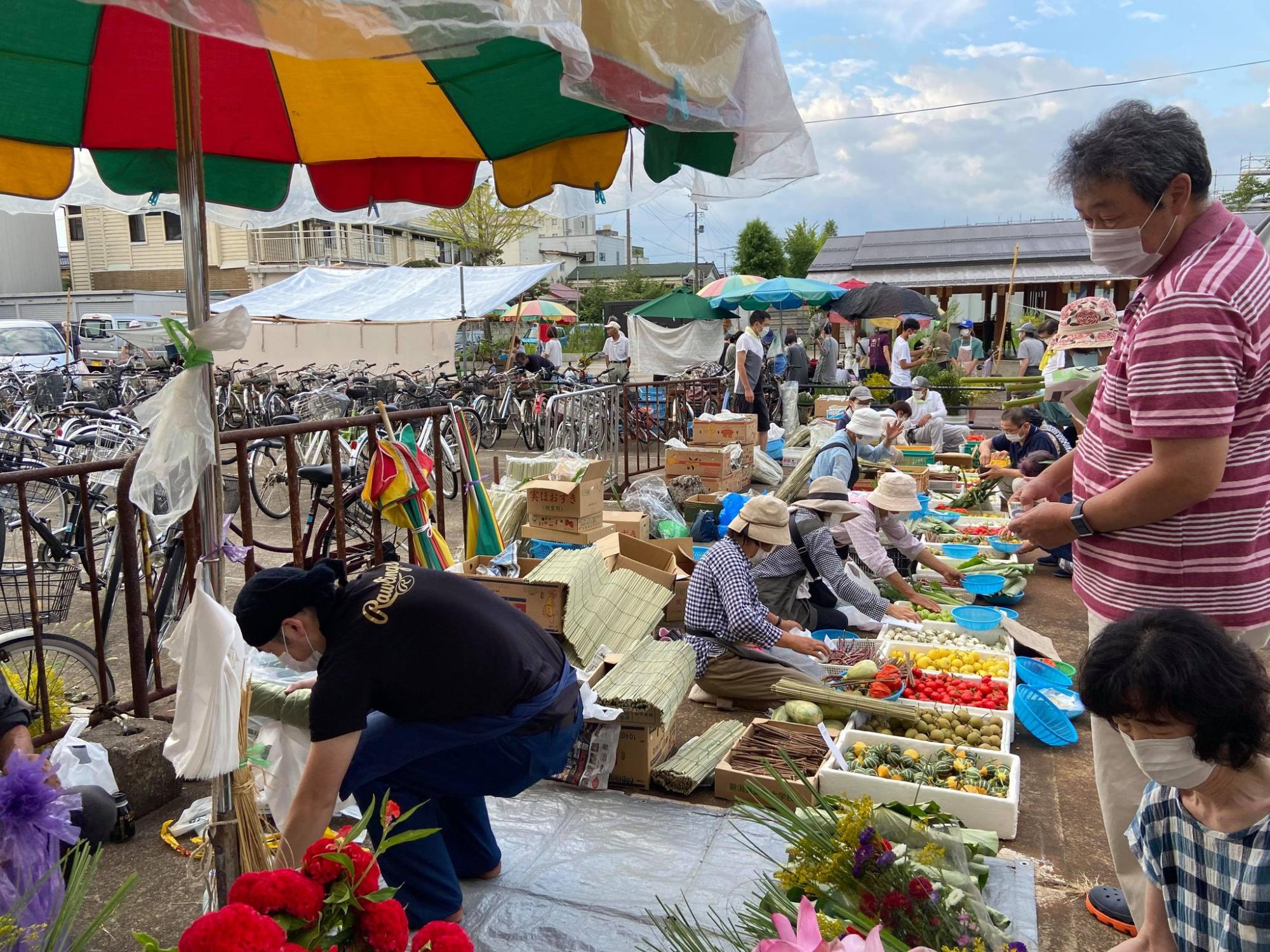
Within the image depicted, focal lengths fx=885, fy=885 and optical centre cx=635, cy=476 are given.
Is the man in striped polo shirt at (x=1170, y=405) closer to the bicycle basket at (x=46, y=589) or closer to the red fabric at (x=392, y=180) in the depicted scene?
the red fabric at (x=392, y=180)

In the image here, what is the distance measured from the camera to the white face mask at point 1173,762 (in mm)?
1628

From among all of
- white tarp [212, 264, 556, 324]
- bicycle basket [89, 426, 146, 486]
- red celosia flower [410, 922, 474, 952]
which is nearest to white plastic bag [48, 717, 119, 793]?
red celosia flower [410, 922, 474, 952]

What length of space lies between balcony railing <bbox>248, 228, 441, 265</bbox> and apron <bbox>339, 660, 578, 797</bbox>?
32.2 metres

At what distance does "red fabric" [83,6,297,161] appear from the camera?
9.14 feet

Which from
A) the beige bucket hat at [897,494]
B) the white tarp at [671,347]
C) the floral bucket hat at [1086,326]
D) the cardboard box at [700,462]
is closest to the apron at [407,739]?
the beige bucket hat at [897,494]

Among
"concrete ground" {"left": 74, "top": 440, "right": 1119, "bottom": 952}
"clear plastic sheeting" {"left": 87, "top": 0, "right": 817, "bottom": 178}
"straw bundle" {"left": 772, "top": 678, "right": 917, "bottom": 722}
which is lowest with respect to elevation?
"concrete ground" {"left": 74, "top": 440, "right": 1119, "bottom": 952}

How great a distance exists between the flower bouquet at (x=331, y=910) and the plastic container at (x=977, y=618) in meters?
4.42

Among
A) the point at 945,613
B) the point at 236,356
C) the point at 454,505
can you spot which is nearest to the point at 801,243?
the point at 236,356

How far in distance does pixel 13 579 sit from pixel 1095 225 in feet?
16.6

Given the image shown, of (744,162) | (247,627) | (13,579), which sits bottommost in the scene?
(13,579)

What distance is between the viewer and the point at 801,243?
51219mm

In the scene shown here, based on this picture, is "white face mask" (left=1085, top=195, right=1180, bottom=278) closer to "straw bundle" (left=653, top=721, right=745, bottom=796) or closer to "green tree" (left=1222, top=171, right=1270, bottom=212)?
"straw bundle" (left=653, top=721, right=745, bottom=796)

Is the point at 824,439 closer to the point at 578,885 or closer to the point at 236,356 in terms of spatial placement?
the point at 578,885

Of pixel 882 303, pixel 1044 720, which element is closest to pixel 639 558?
pixel 1044 720
